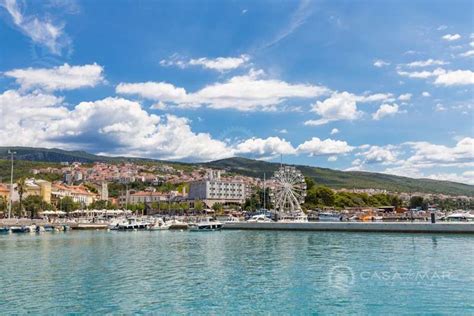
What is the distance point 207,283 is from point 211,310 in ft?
16.5

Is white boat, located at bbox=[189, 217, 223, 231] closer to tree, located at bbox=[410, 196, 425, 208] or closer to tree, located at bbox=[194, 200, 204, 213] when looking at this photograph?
tree, located at bbox=[194, 200, 204, 213]

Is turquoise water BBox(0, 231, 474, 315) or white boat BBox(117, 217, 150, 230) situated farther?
white boat BBox(117, 217, 150, 230)

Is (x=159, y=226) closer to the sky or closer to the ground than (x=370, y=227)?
closer to the ground

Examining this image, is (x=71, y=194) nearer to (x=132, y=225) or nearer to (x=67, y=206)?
(x=67, y=206)

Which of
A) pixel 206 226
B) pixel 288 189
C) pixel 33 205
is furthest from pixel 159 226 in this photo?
pixel 33 205

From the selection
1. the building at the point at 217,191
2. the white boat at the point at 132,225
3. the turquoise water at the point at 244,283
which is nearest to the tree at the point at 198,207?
the building at the point at 217,191

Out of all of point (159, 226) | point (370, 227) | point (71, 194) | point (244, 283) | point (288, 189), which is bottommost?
point (159, 226)

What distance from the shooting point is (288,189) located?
79.9 metres

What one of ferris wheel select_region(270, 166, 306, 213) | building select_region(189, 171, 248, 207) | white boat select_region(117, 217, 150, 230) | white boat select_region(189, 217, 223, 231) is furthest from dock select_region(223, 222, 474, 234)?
building select_region(189, 171, 248, 207)

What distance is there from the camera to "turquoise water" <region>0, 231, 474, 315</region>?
16.3m

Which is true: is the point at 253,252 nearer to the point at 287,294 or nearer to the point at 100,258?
the point at 100,258

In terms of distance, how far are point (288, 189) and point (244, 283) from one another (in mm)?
59886

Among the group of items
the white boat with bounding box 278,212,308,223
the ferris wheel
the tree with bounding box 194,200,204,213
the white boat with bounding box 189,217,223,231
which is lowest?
the white boat with bounding box 189,217,223,231

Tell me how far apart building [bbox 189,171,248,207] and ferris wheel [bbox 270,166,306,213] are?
71.6 meters
